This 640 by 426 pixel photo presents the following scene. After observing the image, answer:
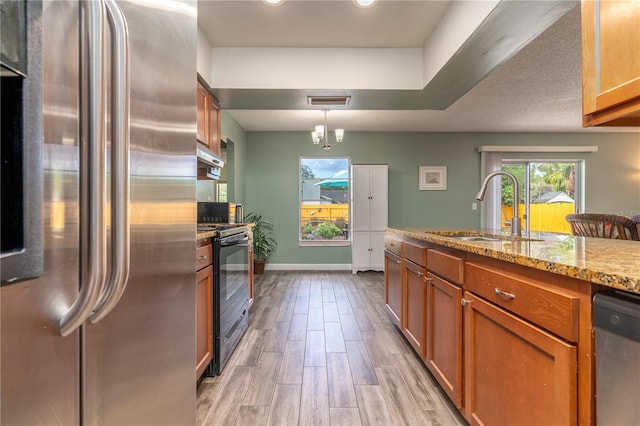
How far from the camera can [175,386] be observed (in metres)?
0.96

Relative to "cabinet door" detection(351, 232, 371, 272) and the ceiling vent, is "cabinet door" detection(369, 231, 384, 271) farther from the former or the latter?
the ceiling vent

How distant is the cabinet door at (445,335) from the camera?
1.47m

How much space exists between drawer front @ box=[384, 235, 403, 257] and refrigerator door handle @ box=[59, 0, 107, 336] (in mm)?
2179

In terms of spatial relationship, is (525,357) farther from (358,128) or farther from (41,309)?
(358,128)

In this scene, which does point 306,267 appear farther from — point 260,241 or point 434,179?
point 434,179

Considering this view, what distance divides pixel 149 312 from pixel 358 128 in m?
5.13

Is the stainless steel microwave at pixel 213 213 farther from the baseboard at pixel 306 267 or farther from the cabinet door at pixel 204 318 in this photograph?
the baseboard at pixel 306 267

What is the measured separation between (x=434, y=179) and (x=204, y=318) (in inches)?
195

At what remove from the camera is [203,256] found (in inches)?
72.6

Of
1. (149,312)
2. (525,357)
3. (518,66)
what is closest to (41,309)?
(149,312)

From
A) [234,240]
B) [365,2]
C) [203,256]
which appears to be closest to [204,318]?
[203,256]

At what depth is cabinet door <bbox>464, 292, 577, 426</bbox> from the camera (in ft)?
2.84

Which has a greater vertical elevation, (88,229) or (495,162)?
(495,162)

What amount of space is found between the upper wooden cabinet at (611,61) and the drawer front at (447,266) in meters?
0.78
